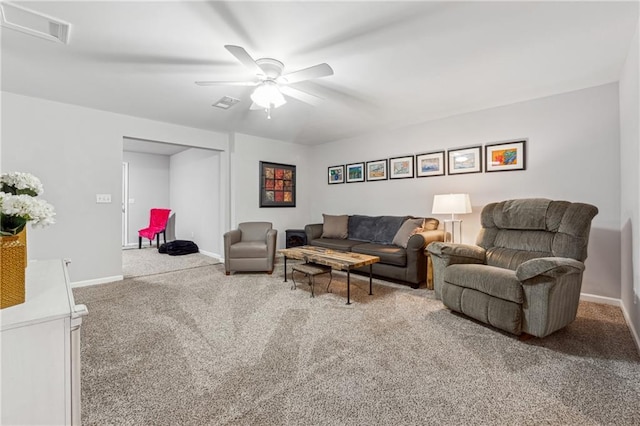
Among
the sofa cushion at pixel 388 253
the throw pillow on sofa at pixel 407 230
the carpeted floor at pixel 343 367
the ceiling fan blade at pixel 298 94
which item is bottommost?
the carpeted floor at pixel 343 367

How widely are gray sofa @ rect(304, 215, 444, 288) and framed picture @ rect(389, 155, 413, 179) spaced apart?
2.31 feet

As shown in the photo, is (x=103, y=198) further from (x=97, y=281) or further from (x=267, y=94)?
(x=267, y=94)

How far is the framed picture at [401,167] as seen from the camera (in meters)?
4.56

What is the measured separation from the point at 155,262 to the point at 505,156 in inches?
225

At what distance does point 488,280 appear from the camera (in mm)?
2352

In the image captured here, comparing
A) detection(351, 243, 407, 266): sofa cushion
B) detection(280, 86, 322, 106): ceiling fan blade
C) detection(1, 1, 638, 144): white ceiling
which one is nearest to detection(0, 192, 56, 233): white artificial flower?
detection(1, 1, 638, 144): white ceiling

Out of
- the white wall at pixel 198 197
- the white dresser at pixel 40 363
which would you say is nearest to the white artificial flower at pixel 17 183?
the white dresser at pixel 40 363

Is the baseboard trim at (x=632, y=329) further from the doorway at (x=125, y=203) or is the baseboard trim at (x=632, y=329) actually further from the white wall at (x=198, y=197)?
the doorway at (x=125, y=203)

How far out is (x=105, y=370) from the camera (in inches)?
71.6

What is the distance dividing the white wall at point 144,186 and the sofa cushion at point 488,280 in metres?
7.13

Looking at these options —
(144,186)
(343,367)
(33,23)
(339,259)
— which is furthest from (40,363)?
(144,186)

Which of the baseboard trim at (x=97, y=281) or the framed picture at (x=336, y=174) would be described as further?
the framed picture at (x=336, y=174)

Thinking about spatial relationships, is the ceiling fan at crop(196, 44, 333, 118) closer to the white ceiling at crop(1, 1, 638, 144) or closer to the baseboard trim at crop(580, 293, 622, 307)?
the white ceiling at crop(1, 1, 638, 144)

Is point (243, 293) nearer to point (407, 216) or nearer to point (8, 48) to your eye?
point (407, 216)
